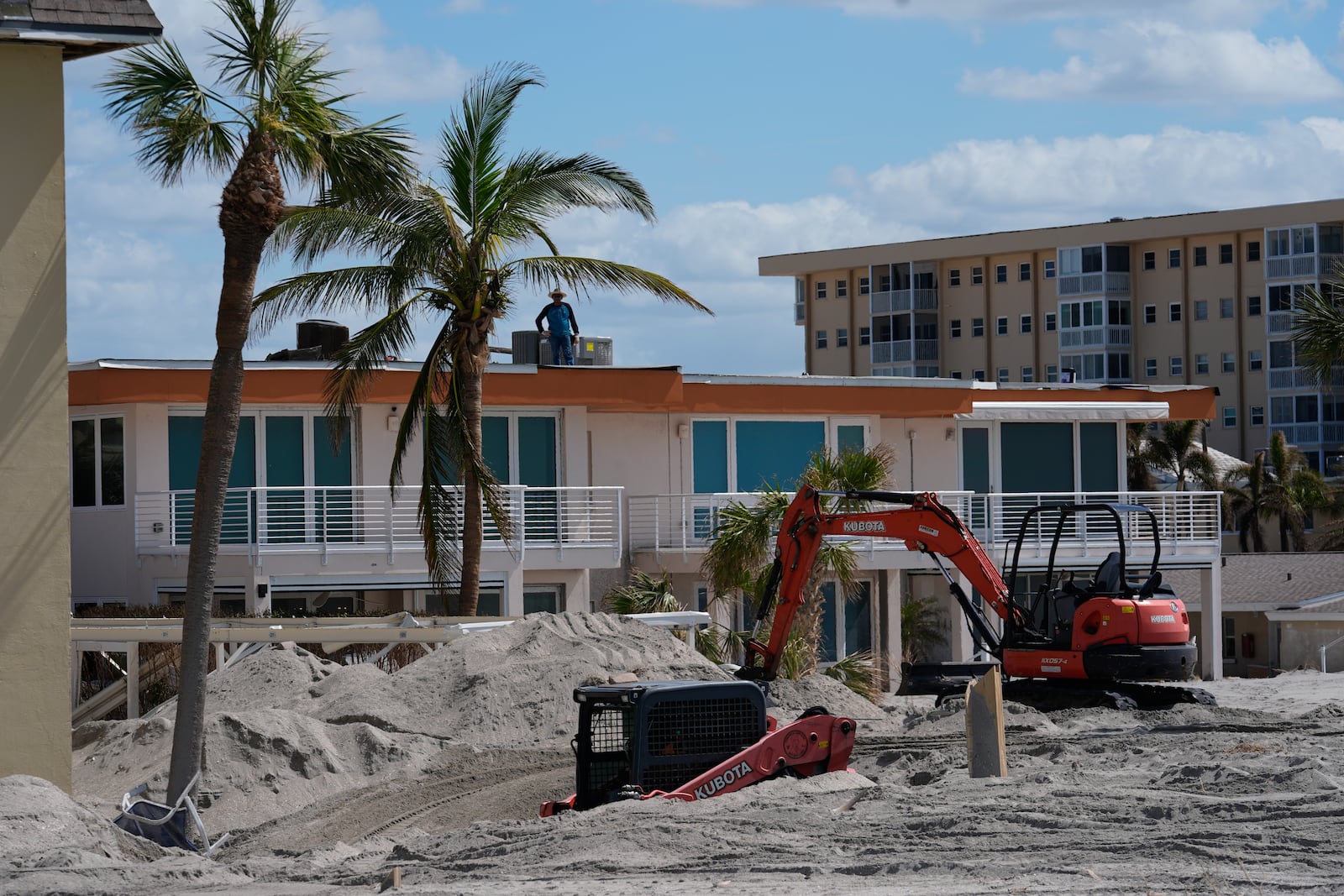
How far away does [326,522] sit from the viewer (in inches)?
1061

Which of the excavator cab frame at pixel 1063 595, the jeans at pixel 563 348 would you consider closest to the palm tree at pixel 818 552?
the excavator cab frame at pixel 1063 595

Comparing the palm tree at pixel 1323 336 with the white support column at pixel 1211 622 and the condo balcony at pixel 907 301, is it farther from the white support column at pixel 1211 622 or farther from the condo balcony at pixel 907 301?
the condo balcony at pixel 907 301

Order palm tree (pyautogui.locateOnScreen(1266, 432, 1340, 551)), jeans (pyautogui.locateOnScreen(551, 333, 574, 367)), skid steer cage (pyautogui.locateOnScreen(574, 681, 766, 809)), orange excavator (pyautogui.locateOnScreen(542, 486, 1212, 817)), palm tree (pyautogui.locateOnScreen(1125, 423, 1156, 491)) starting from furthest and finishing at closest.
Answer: palm tree (pyautogui.locateOnScreen(1266, 432, 1340, 551))
palm tree (pyautogui.locateOnScreen(1125, 423, 1156, 491))
jeans (pyautogui.locateOnScreen(551, 333, 574, 367))
orange excavator (pyautogui.locateOnScreen(542, 486, 1212, 817))
skid steer cage (pyautogui.locateOnScreen(574, 681, 766, 809))

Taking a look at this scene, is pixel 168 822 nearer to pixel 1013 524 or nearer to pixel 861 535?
pixel 861 535

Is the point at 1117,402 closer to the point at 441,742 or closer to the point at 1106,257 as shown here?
the point at 441,742

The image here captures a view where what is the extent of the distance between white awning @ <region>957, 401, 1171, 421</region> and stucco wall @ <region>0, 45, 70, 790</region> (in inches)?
830

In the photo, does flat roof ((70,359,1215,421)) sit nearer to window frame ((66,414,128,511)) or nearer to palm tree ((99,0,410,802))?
window frame ((66,414,128,511))

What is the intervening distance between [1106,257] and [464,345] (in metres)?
56.7

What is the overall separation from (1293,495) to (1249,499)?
1657mm

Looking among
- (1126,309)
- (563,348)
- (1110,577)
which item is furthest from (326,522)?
(1126,309)

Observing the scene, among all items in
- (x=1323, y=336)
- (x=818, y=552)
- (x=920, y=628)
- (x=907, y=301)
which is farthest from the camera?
(x=907, y=301)

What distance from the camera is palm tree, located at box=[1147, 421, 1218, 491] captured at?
61281 mm

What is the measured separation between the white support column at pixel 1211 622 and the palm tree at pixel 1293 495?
106ft

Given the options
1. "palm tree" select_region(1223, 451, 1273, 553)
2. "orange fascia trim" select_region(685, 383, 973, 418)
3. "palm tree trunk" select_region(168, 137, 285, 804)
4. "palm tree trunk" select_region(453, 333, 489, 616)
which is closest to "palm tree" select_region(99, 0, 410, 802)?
"palm tree trunk" select_region(168, 137, 285, 804)
